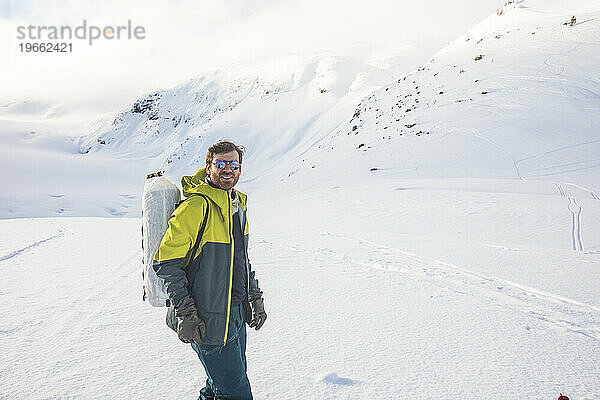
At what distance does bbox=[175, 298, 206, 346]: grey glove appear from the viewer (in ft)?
6.09

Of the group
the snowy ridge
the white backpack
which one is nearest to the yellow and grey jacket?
the white backpack

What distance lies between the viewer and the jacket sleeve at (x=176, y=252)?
1.84 meters

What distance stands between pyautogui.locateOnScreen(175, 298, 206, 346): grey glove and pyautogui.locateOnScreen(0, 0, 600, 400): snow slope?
108 centimetres

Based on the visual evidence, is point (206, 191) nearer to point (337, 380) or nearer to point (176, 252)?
point (176, 252)

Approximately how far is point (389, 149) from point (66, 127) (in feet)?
377

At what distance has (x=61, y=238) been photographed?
898cm

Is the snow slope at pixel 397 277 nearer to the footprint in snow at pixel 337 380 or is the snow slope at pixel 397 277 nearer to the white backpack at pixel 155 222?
the footprint in snow at pixel 337 380

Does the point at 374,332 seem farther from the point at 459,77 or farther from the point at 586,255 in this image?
the point at 459,77

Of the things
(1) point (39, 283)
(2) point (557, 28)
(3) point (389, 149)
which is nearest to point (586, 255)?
(1) point (39, 283)

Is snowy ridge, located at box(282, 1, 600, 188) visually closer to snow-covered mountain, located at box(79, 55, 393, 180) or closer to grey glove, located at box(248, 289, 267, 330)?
snow-covered mountain, located at box(79, 55, 393, 180)

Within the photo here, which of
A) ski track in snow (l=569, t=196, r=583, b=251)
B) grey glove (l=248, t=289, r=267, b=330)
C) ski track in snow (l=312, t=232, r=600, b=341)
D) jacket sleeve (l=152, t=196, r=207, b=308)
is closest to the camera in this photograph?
jacket sleeve (l=152, t=196, r=207, b=308)

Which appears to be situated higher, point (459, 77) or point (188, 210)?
point (459, 77)

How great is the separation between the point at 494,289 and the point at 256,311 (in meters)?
3.90

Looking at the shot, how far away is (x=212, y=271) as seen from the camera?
1.98 meters
